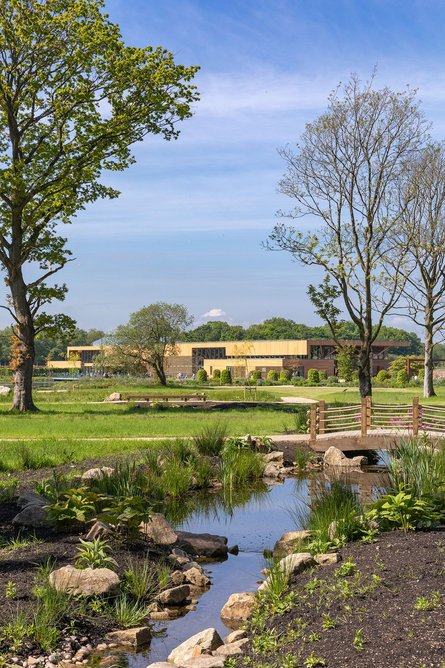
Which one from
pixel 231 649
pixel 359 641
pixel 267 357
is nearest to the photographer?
pixel 359 641

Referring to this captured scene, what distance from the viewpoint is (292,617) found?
6383mm

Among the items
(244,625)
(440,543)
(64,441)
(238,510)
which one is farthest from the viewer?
(64,441)

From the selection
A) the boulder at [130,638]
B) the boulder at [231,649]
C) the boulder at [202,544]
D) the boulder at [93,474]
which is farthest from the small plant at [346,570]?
the boulder at [93,474]

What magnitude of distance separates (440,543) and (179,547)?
350 cm

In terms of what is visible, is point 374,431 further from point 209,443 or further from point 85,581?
point 85,581

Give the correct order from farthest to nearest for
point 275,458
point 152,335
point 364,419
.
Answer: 1. point 152,335
2. point 364,419
3. point 275,458

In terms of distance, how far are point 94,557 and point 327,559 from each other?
2.38m

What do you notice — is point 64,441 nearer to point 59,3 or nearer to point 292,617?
point 292,617

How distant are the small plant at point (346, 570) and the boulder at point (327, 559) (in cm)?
42

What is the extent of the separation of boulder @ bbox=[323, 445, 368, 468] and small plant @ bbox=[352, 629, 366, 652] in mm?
12274

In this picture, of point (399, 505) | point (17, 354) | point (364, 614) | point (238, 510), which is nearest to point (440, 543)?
point (399, 505)

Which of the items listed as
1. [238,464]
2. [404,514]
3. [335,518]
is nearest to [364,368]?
[238,464]

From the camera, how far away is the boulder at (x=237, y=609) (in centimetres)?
733

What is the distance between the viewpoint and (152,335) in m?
61.1
